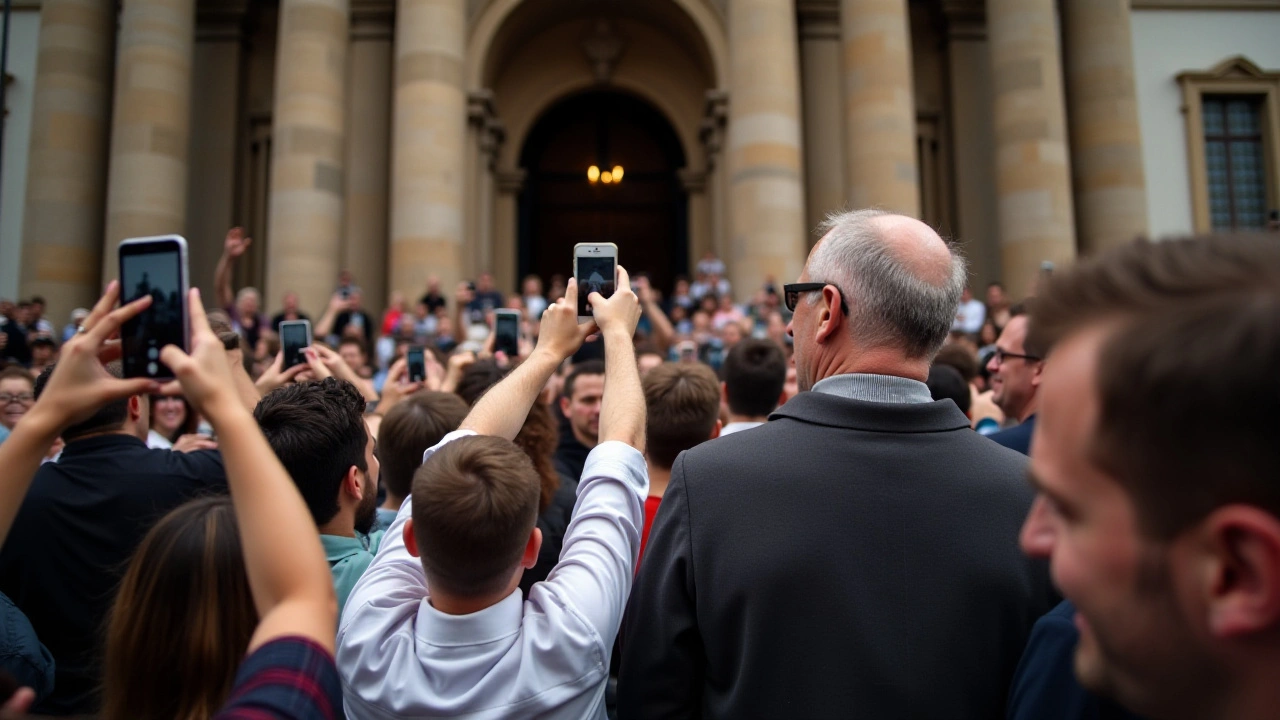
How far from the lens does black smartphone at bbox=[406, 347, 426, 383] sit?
5.67 meters

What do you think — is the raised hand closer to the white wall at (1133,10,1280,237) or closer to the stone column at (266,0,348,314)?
the stone column at (266,0,348,314)

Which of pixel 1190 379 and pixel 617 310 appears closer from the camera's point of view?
pixel 1190 379

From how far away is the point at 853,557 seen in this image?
6.55 feet

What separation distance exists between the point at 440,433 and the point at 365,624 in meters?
1.41

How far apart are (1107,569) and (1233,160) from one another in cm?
2390

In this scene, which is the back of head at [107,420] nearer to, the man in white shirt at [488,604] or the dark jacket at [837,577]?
the man in white shirt at [488,604]

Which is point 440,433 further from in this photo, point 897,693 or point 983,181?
point 983,181

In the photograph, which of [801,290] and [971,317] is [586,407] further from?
[971,317]

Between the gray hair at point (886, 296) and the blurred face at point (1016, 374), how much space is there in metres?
2.09

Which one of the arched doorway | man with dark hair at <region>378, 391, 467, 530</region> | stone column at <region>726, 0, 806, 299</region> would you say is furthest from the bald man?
the arched doorway

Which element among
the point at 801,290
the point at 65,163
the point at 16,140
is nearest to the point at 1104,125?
the point at 801,290

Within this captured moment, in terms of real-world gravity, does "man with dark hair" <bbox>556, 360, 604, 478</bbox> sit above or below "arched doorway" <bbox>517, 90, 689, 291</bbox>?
below

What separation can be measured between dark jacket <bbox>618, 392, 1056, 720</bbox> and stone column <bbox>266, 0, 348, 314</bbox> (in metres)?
14.7

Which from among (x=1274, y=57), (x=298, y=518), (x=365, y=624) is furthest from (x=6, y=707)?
(x=1274, y=57)
